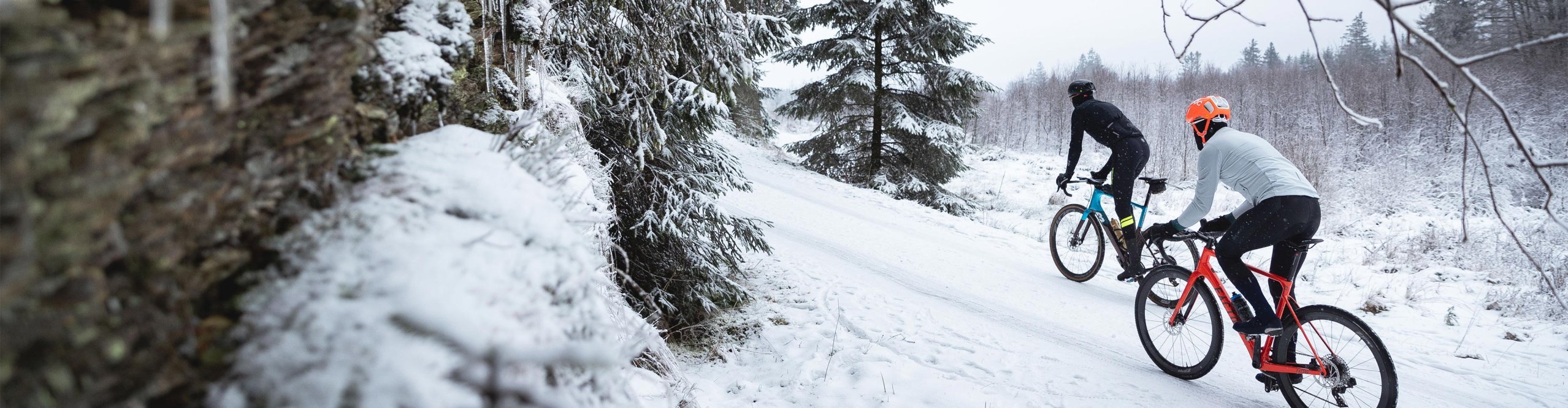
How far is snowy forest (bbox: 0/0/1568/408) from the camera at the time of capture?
2.57ft

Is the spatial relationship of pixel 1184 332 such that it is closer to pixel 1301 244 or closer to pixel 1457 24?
pixel 1301 244

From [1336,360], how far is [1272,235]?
69 centimetres

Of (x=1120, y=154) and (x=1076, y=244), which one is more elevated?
(x=1120, y=154)

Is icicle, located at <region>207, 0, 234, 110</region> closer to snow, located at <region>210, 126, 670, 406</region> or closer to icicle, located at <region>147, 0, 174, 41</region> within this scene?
icicle, located at <region>147, 0, 174, 41</region>

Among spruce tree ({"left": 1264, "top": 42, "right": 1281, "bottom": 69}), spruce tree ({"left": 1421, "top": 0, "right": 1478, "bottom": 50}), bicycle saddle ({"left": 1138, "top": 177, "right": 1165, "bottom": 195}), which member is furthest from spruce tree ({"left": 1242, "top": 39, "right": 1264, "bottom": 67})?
bicycle saddle ({"left": 1138, "top": 177, "right": 1165, "bottom": 195})

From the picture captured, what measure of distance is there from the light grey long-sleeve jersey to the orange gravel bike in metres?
0.27

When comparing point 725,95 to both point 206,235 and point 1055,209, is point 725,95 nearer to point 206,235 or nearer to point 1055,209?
point 206,235

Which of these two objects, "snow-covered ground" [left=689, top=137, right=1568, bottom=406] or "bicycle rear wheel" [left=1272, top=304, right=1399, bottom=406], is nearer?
"bicycle rear wheel" [left=1272, top=304, right=1399, bottom=406]

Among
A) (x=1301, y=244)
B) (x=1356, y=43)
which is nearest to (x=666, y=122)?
(x=1301, y=244)

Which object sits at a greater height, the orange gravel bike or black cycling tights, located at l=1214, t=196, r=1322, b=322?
black cycling tights, located at l=1214, t=196, r=1322, b=322

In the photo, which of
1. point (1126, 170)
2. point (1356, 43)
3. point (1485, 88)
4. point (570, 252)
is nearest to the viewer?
point (1485, 88)

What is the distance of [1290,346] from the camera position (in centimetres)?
336

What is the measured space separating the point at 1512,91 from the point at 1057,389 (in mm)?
22395

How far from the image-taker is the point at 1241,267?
3.50 m
